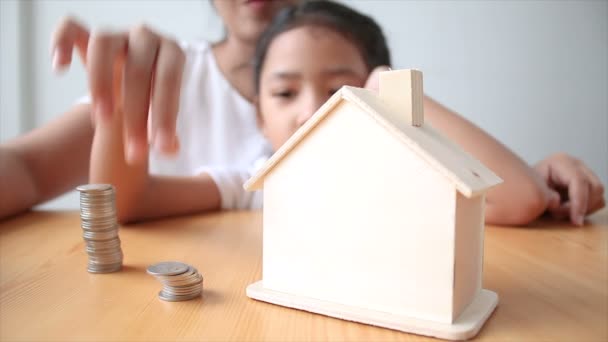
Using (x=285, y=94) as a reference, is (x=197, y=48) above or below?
above

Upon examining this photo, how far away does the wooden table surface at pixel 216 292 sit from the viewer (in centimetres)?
38

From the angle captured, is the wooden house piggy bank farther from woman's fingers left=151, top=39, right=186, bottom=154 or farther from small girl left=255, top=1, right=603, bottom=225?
small girl left=255, top=1, right=603, bottom=225

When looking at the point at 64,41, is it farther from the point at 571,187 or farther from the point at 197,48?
the point at 197,48

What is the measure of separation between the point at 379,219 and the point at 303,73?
0.70 m

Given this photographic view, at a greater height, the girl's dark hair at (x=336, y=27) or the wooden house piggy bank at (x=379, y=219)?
the girl's dark hair at (x=336, y=27)

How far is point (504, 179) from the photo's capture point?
0.86 meters

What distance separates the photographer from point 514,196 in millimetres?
836

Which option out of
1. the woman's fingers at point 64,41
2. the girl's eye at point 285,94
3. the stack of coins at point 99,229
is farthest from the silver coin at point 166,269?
the girl's eye at point 285,94

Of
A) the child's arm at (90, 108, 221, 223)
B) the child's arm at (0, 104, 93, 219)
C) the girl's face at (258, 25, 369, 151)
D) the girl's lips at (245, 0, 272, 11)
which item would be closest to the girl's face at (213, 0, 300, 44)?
the girl's lips at (245, 0, 272, 11)

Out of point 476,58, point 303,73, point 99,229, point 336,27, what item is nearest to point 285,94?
point 303,73

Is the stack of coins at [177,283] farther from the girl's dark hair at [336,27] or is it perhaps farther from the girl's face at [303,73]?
the girl's dark hair at [336,27]

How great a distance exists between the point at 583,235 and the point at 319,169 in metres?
0.59

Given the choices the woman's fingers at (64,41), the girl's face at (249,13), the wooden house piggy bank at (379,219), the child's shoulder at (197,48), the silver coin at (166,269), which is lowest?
the silver coin at (166,269)

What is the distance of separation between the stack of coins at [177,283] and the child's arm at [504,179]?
588 mm
